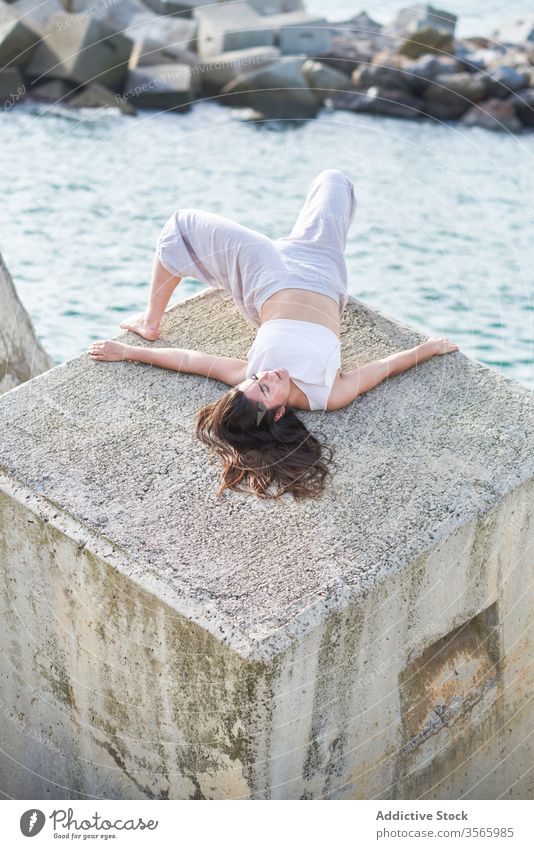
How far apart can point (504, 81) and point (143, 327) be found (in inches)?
561

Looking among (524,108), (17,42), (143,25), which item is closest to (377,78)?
(524,108)

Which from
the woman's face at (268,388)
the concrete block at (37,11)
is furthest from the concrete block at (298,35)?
the woman's face at (268,388)

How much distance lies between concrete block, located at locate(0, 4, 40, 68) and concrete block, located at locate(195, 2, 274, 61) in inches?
110

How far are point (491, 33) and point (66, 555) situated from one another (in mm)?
20257

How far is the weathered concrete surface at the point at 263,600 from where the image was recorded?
3127 mm

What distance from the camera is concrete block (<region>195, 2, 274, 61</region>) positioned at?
53.9ft

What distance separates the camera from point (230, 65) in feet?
51.6

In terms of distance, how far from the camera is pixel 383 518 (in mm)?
3443

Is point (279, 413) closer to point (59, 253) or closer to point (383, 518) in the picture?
point (383, 518)

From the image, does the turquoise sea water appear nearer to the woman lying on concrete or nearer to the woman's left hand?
the woman lying on concrete

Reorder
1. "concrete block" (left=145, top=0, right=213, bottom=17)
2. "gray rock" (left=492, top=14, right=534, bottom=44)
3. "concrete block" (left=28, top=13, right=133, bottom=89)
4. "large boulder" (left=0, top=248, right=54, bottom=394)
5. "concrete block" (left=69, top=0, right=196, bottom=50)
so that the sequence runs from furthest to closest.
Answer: "gray rock" (left=492, top=14, right=534, bottom=44) < "concrete block" (left=145, top=0, right=213, bottom=17) < "concrete block" (left=69, top=0, right=196, bottom=50) < "concrete block" (left=28, top=13, right=133, bottom=89) < "large boulder" (left=0, top=248, right=54, bottom=394)

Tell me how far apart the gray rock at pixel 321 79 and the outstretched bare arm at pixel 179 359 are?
13.2m

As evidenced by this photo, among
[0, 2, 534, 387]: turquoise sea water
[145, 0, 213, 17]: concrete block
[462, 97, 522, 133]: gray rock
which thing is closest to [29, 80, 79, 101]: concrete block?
[0, 2, 534, 387]: turquoise sea water

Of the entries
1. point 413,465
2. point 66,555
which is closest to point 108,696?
point 66,555
